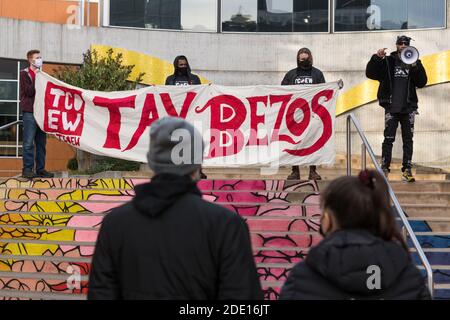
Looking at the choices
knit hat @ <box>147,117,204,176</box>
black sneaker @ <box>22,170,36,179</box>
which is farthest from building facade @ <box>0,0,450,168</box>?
knit hat @ <box>147,117,204,176</box>

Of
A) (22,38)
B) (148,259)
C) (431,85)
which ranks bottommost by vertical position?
(148,259)

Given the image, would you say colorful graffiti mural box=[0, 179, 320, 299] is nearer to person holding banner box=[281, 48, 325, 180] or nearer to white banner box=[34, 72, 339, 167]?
white banner box=[34, 72, 339, 167]

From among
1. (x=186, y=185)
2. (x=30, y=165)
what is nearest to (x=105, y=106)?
(x=30, y=165)

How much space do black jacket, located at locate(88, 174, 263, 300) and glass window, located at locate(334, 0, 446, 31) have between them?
17664mm

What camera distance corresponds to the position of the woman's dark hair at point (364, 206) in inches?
97.9

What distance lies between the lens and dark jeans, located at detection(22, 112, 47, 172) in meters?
9.62

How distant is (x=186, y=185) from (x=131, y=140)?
7.40 m

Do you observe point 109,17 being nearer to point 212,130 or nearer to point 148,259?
point 212,130

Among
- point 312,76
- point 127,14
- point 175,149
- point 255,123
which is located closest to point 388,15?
point 127,14

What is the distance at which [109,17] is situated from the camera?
20172mm

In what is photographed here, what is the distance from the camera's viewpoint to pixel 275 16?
20.0m

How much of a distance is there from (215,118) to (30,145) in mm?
2649

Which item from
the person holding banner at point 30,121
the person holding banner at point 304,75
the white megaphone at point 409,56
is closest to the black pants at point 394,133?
the white megaphone at point 409,56

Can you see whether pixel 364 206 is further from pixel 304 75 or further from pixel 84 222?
pixel 304 75
